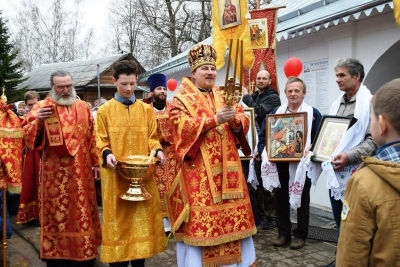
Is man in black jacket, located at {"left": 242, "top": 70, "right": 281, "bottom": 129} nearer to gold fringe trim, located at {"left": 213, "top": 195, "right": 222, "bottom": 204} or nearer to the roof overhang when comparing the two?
the roof overhang

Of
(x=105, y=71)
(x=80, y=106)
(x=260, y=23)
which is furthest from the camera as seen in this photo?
(x=105, y=71)

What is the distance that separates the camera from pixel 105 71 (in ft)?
74.5

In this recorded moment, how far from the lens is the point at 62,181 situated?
4109 millimetres

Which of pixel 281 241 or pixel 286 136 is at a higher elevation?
pixel 286 136

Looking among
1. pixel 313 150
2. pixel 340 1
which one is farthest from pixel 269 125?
pixel 340 1

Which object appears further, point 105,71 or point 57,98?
point 105,71

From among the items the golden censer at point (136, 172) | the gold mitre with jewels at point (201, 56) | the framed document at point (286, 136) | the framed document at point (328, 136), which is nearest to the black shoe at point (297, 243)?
the framed document at point (286, 136)

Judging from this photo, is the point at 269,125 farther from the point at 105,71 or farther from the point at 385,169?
the point at 105,71

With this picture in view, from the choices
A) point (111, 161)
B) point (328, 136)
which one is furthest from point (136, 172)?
point (328, 136)

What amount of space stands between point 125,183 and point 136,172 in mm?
355

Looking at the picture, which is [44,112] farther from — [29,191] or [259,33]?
[259,33]

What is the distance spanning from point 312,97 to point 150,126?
427 cm

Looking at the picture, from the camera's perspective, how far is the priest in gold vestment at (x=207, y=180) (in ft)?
10.7

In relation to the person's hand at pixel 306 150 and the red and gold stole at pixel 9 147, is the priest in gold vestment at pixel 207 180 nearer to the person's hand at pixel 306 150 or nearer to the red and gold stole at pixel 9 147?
the person's hand at pixel 306 150
